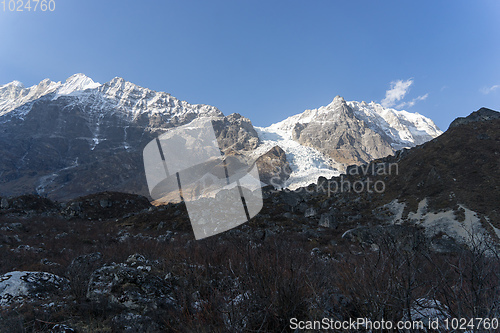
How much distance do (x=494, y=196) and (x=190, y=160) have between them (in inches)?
6531

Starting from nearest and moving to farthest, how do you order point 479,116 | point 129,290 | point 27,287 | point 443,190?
point 129,290, point 27,287, point 443,190, point 479,116

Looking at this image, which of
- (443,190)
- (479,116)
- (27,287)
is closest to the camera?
(27,287)

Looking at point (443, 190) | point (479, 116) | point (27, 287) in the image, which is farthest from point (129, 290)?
point (479, 116)

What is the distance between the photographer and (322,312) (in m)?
3.20

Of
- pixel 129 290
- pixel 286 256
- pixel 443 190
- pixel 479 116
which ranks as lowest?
pixel 443 190

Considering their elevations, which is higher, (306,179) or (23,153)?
(23,153)

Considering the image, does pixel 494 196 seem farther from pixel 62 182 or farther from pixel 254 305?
pixel 62 182

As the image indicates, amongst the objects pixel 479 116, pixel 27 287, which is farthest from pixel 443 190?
pixel 27 287

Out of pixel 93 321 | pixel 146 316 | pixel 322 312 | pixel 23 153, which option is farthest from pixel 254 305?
pixel 23 153

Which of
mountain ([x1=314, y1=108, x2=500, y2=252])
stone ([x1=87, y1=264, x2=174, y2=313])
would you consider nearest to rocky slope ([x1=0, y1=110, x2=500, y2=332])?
stone ([x1=87, y1=264, x2=174, y2=313])

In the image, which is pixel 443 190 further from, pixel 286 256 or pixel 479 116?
pixel 286 256

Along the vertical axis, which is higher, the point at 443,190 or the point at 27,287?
the point at 27,287

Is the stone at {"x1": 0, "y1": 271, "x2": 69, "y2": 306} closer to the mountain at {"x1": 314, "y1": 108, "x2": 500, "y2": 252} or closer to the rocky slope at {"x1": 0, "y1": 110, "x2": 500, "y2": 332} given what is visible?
the rocky slope at {"x1": 0, "y1": 110, "x2": 500, "y2": 332}

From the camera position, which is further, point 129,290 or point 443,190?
point 443,190
